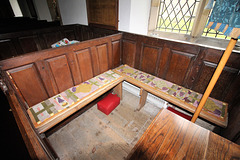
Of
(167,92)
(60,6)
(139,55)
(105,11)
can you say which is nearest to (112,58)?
(139,55)

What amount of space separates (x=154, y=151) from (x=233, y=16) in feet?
3.49

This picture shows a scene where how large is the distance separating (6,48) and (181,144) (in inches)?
152

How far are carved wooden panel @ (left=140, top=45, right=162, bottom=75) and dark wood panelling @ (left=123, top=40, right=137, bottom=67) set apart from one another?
0.87 ft

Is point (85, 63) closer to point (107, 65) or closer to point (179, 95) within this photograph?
point (107, 65)

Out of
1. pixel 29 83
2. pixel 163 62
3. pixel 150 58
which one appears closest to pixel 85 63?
pixel 29 83

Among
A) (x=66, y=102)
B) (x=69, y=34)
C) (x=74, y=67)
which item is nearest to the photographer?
(x=66, y=102)

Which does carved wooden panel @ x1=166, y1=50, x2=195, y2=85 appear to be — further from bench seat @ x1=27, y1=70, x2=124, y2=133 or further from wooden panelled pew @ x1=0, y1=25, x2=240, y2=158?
bench seat @ x1=27, y1=70, x2=124, y2=133

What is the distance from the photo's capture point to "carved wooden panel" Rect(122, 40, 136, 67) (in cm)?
264

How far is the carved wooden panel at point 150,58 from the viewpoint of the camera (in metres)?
2.32

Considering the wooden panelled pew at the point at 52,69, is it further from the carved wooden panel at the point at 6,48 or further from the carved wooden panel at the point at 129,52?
the carved wooden panel at the point at 6,48

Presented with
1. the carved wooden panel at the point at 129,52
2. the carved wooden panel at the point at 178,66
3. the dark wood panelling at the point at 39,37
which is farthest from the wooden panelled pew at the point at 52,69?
the carved wooden panel at the point at 178,66

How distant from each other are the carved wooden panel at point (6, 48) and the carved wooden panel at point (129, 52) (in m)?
2.77

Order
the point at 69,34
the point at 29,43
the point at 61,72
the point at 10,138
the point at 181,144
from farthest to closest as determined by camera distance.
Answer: the point at 69,34 → the point at 29,43 → the point at 61,72 → the point at 181,144 → the point at 10,138

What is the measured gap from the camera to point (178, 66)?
83.0 inches
